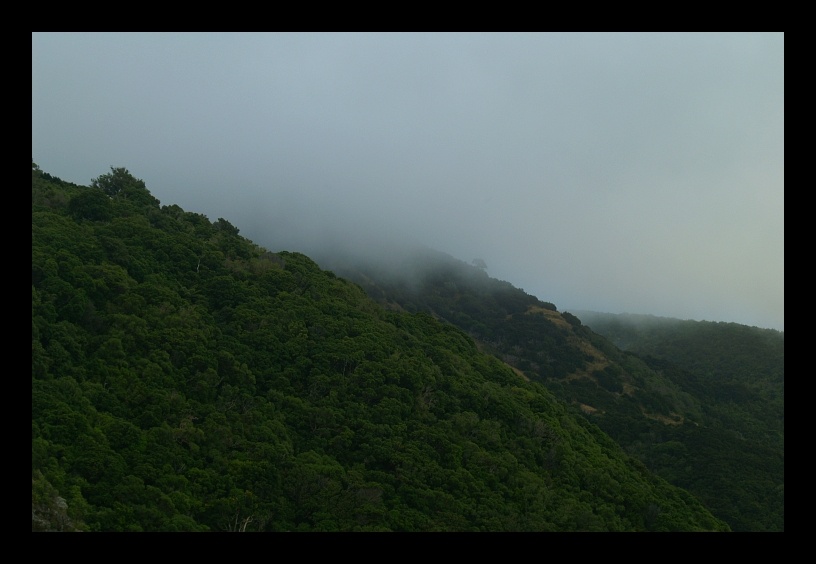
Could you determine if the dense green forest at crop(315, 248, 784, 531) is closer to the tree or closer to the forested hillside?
the forested hillside

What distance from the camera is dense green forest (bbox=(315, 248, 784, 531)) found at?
130ft

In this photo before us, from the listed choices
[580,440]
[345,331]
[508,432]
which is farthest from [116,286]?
[580,440]

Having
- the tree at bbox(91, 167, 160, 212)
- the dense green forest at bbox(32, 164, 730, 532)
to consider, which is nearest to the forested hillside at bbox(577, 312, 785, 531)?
the dense green forest at bbox(32, 164, 730, 532)

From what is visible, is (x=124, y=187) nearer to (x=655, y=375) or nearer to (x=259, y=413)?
(x=259, y=413)

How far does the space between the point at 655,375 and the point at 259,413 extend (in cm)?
4653

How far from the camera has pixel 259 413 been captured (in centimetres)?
2338

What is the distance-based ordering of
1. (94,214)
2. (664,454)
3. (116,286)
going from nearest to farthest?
1. (116,286)
2. (94,214)
3. (664,454)

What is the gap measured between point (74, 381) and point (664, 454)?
3410cm

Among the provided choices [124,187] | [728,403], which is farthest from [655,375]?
[124,187]

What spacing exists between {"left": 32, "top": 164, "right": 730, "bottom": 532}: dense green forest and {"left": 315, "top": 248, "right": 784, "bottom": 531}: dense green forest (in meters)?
11.1

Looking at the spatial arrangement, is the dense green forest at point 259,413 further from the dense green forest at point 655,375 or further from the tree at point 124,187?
the dense green forest at point 655,375

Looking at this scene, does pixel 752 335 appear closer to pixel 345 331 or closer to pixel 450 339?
pixel 450 339

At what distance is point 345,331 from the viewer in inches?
1141
